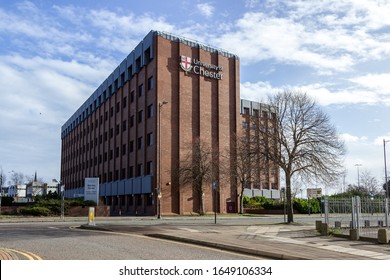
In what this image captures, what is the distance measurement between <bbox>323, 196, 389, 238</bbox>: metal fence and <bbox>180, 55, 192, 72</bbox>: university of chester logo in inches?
1320

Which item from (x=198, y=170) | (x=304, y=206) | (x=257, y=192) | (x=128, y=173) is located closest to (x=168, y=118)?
(x=198, y=170)

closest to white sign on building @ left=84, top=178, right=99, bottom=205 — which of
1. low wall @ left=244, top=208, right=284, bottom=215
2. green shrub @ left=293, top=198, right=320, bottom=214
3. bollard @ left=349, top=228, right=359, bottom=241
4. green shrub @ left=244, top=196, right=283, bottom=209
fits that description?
low wall @ left=244, top=208, right=284, bottom=215

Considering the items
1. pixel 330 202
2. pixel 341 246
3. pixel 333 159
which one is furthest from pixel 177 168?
pixel 341 246

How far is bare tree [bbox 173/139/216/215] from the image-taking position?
49.1 metres

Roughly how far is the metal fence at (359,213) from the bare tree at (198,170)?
26727 millimetres

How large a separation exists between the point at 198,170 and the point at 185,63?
13432 mm

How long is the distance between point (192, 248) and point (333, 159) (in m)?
18.6

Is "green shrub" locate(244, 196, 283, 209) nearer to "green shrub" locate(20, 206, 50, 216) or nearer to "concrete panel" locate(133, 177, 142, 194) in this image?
"concrete panel" locate(133, 177, 142, 194)

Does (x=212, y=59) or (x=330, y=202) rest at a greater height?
(x=212, y=59)

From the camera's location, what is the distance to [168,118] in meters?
51.1

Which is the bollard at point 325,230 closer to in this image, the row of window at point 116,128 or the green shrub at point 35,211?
the green shrub at point 35,211

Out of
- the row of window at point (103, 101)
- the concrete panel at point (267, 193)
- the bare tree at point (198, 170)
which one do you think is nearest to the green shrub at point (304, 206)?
the concrete panel at point (267, 193)

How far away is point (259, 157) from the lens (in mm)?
31281

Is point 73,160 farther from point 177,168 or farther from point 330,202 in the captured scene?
point 330,202
